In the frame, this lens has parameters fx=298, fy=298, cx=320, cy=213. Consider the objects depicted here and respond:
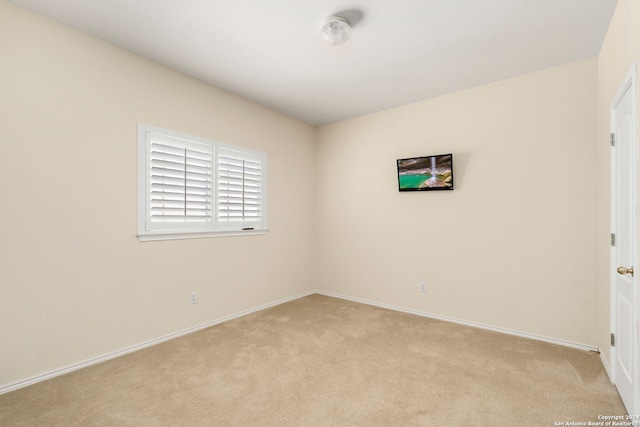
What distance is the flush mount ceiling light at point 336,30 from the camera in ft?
7.29

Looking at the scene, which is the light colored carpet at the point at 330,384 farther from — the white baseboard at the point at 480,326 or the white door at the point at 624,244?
the white door at the point at 624,244

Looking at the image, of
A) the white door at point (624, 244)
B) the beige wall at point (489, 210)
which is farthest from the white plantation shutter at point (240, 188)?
the white door at point (624, 244)

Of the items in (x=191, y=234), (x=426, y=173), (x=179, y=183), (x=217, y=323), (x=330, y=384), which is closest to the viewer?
(x=330, y=384)

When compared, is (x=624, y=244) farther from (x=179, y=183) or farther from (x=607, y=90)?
(x=179, y=183)

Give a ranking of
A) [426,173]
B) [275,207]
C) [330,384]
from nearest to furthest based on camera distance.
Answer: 1. [330,384]
2. [426,173]
3. [275,207]

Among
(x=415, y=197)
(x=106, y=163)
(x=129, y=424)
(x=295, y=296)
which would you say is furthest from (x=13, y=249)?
(x=415, y=197)

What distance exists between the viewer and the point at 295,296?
4512mm

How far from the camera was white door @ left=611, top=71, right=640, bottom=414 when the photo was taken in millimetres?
1739

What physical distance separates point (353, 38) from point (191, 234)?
8.15 feet

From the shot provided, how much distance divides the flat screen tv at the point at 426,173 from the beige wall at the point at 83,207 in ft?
7.45

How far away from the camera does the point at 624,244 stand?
1.97 meters

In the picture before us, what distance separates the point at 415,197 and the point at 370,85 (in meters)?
1.48

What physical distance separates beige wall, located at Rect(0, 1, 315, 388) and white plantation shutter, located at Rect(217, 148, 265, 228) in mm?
258

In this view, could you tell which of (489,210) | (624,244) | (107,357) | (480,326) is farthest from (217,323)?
(624,244)
